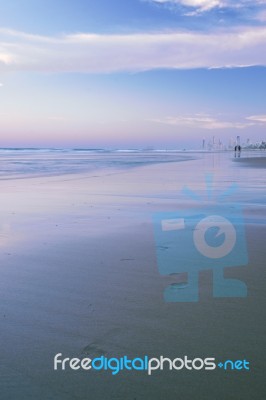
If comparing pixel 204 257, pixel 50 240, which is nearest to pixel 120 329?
pixel 204 257

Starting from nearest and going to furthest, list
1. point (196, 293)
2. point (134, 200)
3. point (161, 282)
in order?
1. point (196, 293)
2. point (161, 282)
3. point (134, 200)

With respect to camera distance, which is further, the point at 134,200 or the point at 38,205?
the point at 134,200

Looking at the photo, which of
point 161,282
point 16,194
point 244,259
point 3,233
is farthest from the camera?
point 16,194

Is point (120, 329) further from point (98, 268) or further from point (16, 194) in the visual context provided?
point (16, 194)

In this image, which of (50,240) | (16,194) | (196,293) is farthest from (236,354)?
(16,194)

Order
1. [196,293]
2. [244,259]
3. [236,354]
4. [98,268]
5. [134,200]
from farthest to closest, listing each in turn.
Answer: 1. [134,200]
2. [244,259]
3. [98,268]
4. [196,293]
5. [236,354]

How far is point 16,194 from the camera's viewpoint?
13.1 metres

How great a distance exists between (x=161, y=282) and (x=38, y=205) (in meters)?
6.56

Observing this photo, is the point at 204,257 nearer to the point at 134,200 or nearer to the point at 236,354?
the point at 236,354

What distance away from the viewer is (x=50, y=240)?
678 centimetres

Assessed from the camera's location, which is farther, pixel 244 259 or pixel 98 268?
pixel 244 259

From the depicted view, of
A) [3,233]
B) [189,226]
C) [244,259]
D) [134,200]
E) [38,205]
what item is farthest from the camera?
[134,200]

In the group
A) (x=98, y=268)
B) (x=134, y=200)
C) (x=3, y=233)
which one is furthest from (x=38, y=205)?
(x=98, y=268)

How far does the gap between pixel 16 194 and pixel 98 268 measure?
852 centimetres
